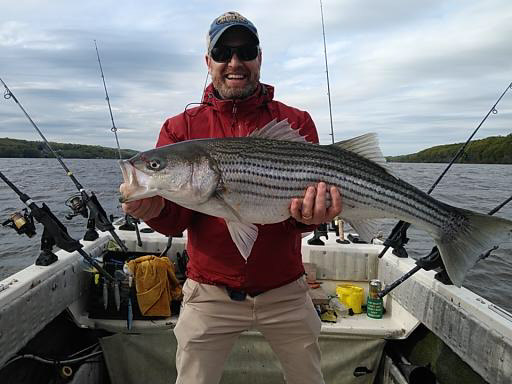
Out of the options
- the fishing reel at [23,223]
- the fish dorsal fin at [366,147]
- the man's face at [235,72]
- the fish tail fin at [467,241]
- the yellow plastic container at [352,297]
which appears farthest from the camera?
the yellow plastic container at [352,297]

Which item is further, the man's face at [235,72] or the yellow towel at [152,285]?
the yellow towel at [152,285]

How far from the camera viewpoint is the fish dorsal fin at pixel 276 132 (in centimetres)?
327

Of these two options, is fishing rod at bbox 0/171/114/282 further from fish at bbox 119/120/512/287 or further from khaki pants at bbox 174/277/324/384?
fish at bbox 119/120/512/287

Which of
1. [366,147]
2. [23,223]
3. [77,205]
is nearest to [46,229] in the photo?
[23,223]

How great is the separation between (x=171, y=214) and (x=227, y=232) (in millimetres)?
499

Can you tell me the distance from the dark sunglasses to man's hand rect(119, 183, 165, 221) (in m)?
1.38

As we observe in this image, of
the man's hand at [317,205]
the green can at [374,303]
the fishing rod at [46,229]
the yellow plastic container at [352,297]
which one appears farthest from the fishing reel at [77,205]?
the green can at [374,303]

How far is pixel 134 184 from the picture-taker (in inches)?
118

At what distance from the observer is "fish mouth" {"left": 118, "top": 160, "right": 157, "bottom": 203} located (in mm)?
2945

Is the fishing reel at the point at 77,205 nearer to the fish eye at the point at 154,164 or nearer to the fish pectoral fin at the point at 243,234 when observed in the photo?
the fish eye at the point at 154,164

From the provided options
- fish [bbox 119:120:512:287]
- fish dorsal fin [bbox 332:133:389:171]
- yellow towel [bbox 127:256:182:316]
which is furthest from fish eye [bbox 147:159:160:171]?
yellow towel [bbox 127:256:182:316]

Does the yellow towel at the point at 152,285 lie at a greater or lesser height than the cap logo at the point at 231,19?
lesser

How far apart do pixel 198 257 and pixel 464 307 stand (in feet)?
8.93

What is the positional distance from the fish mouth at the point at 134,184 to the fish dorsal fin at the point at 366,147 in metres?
1.58
